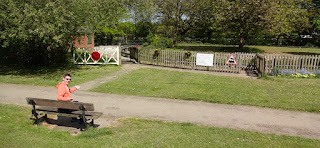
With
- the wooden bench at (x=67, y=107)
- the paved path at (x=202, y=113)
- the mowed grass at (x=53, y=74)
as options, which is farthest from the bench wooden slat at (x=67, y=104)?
the mowed grass at (x=53, y=74)

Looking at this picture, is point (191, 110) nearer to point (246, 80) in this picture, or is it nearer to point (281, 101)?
point (281, 101)

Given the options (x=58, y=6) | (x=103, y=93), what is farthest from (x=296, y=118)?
(x=58, y=6)

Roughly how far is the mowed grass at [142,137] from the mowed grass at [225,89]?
129 inches

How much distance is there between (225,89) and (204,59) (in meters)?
5.82

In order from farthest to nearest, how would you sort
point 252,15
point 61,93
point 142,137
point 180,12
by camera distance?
point 180,12 < point 252,15 < point 61,93 < point 142,137

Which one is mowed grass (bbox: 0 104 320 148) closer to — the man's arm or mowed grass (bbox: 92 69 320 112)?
the man's arm

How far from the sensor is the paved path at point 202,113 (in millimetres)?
7337

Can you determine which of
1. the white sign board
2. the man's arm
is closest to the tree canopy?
the white sign board

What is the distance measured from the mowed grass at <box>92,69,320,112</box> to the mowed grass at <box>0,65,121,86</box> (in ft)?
7.19

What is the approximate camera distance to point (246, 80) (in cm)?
1396

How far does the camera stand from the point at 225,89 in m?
11.7

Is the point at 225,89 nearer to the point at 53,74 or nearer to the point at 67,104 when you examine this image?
the point at 67,104

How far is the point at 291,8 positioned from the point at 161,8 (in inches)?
708

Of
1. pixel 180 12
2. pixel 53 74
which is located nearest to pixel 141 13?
pixel 180 12
